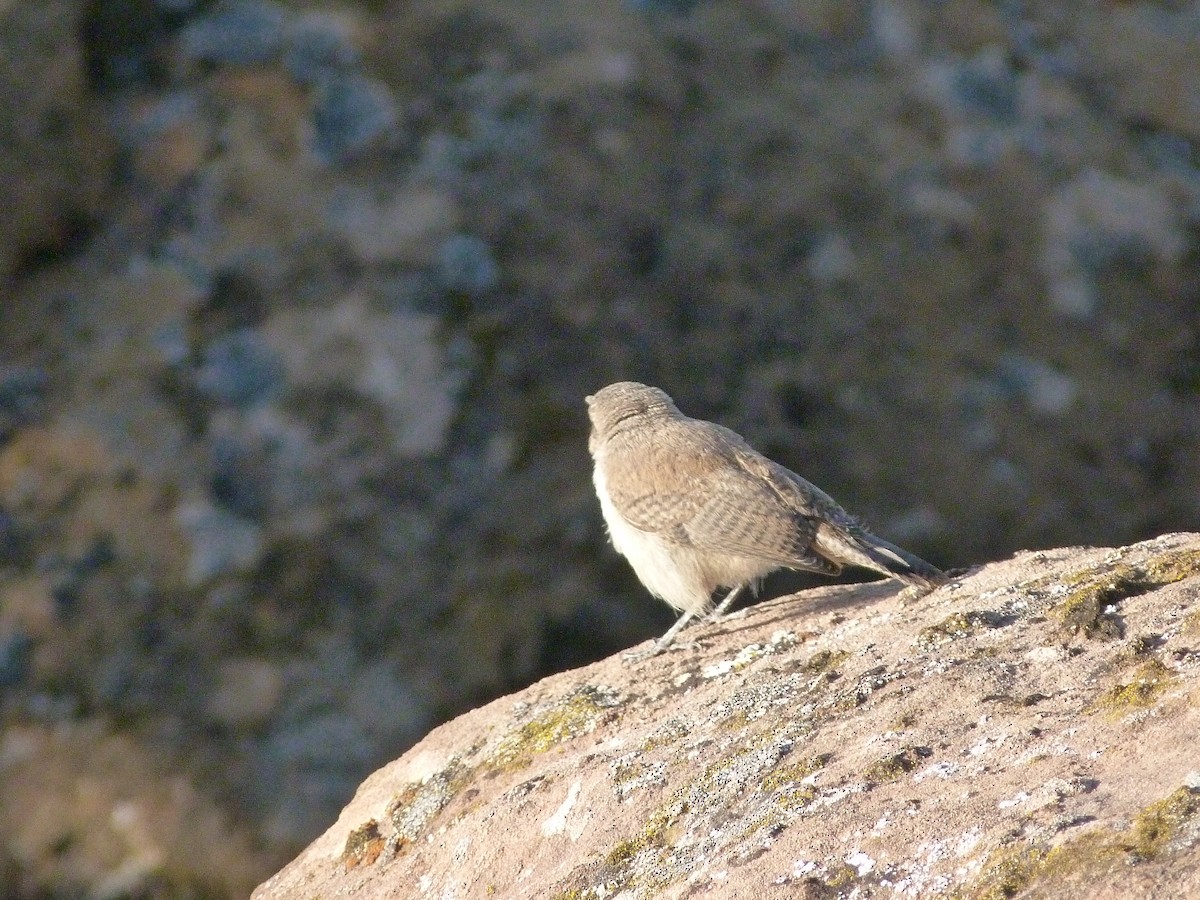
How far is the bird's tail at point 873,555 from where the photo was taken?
5051 mm

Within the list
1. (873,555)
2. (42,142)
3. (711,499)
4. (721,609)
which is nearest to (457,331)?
(42,142)

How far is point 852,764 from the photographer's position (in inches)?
133

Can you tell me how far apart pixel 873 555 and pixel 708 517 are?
0.81 m

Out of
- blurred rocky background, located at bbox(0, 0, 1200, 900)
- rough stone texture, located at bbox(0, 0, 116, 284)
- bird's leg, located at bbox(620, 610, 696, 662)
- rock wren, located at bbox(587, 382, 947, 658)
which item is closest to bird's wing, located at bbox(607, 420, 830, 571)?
rock wren, located at bbox(587, 382, 947, 658)

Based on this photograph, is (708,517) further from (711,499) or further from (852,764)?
(852,764)

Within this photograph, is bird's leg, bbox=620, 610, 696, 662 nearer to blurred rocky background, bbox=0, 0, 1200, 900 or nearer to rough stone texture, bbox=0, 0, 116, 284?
blurred rocky background, bbox=0, 0, 1200, 900

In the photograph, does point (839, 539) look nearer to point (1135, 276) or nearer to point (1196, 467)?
point (1196, 467)

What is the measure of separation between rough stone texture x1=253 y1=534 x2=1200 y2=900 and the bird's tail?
0.41 feet

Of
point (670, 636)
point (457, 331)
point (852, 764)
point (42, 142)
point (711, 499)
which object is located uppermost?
point (852, 764)

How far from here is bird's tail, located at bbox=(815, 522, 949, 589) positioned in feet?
16.6

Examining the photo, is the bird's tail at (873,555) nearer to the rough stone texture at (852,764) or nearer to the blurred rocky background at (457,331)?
the rough stone texture at (852,764)

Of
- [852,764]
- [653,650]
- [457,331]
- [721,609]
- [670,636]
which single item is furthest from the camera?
[457,331]

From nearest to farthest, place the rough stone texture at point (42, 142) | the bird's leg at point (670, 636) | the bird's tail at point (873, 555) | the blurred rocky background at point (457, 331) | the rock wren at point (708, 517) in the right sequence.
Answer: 1. the bird's tail at point (873, 555)
2. the bird's leg at point (670, 636)
3. the rock wren at point (708, 517)
4. the blurred rocky background at point (457, 331)
5. the rough stone texture at point (42, 142)

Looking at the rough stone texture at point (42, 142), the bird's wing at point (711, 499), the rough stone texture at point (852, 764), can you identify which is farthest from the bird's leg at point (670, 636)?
the rough stone texture at point (42, 142)
